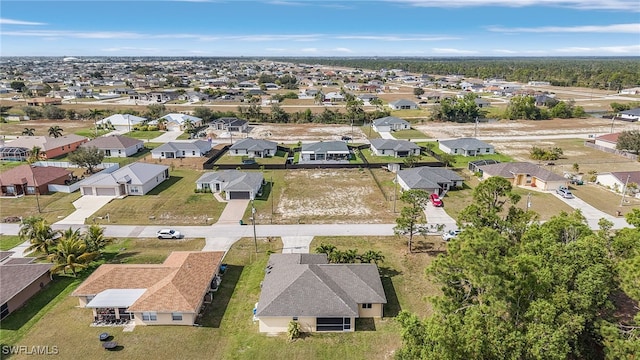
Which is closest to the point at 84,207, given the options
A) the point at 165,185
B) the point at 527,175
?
the point at 165,185

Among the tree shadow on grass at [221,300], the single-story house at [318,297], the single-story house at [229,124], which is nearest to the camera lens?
the single-story house at [318,297]

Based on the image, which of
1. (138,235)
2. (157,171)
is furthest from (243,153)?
(138,235)

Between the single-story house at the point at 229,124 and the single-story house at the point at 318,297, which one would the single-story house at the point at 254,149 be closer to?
the single-story house at the point at 229,124

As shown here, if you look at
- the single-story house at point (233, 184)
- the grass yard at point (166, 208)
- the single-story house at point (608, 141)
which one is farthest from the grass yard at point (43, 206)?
the single-story house at point (608, 141)

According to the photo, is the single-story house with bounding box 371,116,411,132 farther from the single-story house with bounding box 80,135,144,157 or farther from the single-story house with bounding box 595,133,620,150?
the single-story house with bounding box 80,135,144,157

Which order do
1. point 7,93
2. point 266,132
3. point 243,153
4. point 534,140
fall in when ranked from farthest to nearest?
1. point 7,93
2. point 266,132
3. point 534,140
4. point 243,153

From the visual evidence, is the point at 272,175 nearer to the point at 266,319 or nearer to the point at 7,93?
the point at 266,319

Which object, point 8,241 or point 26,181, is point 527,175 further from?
point 26,181
